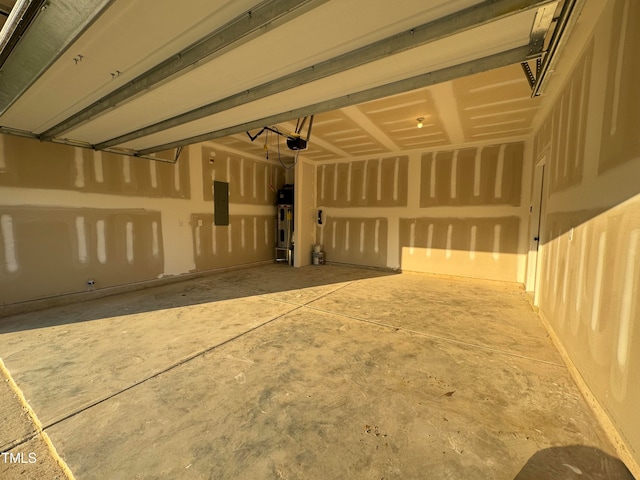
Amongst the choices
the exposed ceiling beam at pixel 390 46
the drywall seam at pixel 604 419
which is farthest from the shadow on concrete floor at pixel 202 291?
the drywall seam at pixel 604 419

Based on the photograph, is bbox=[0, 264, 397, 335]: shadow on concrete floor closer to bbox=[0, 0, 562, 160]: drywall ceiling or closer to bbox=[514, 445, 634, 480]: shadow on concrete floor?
bbox=[0, 0, 562, 160]: drywall ceiling

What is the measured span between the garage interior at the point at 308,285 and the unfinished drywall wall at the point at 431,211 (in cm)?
24

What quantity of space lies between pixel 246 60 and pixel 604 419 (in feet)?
10.4

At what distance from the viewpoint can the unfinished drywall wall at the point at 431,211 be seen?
493 cm

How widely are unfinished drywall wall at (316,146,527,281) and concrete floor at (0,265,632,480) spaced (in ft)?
6.76

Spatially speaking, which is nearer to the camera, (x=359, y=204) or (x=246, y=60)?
(x=246, y=60)

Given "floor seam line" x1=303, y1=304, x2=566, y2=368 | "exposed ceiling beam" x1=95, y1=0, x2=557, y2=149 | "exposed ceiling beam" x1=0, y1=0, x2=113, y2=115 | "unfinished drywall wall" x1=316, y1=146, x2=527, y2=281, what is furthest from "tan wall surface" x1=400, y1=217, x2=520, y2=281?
"exposed ceiling beam" x1=0, y1=0, x2=113, y2=115

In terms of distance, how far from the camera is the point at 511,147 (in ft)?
15.8

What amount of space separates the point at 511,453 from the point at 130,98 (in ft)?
11.8

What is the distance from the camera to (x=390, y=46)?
1629 millimetres

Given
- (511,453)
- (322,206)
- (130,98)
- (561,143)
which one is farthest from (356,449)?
(322,206)

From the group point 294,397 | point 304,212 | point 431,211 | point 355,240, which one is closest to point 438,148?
point 431,211

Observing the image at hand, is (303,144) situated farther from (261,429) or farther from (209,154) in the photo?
(261,429)

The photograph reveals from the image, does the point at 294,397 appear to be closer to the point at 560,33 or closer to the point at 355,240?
the point at 560,33
